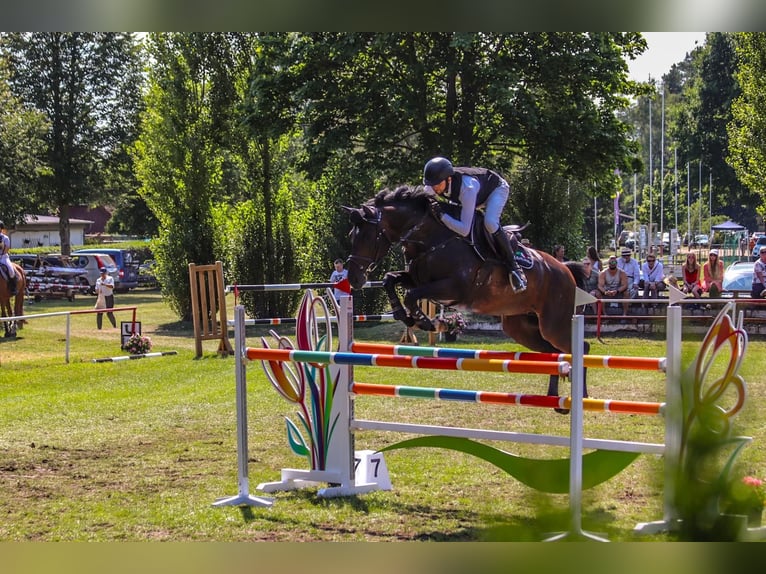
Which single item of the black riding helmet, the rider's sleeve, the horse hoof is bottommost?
the horse hoof

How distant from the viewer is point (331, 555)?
3838 mm

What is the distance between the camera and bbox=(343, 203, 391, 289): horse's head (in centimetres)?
573

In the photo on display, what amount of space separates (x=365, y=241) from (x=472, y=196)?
78 centimetres

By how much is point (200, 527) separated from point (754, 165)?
57.3 ft

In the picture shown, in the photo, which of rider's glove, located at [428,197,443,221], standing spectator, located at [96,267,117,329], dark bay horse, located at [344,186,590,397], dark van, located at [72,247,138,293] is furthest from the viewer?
dark van, located at [72,247,138,293]

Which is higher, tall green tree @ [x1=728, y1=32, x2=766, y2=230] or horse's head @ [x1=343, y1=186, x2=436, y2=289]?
tall green tree @ [x1=728, y1=32, x2=766, y2=230]

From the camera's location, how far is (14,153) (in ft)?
92.8

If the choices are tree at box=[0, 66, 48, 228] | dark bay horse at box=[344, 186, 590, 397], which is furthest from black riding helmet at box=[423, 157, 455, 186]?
tree at box=[0, 66, 48, 228]

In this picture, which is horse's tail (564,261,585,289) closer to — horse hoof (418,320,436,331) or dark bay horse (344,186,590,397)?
dark bay horse (344,186,590,397)

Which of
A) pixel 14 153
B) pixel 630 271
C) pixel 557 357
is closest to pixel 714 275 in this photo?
pixel 630 271

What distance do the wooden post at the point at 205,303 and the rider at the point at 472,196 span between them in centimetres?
676

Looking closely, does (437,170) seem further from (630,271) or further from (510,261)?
(630,271)

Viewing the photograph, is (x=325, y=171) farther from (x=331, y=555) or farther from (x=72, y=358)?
(x=331, y=555)

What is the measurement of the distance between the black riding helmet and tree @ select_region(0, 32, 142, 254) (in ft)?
107
